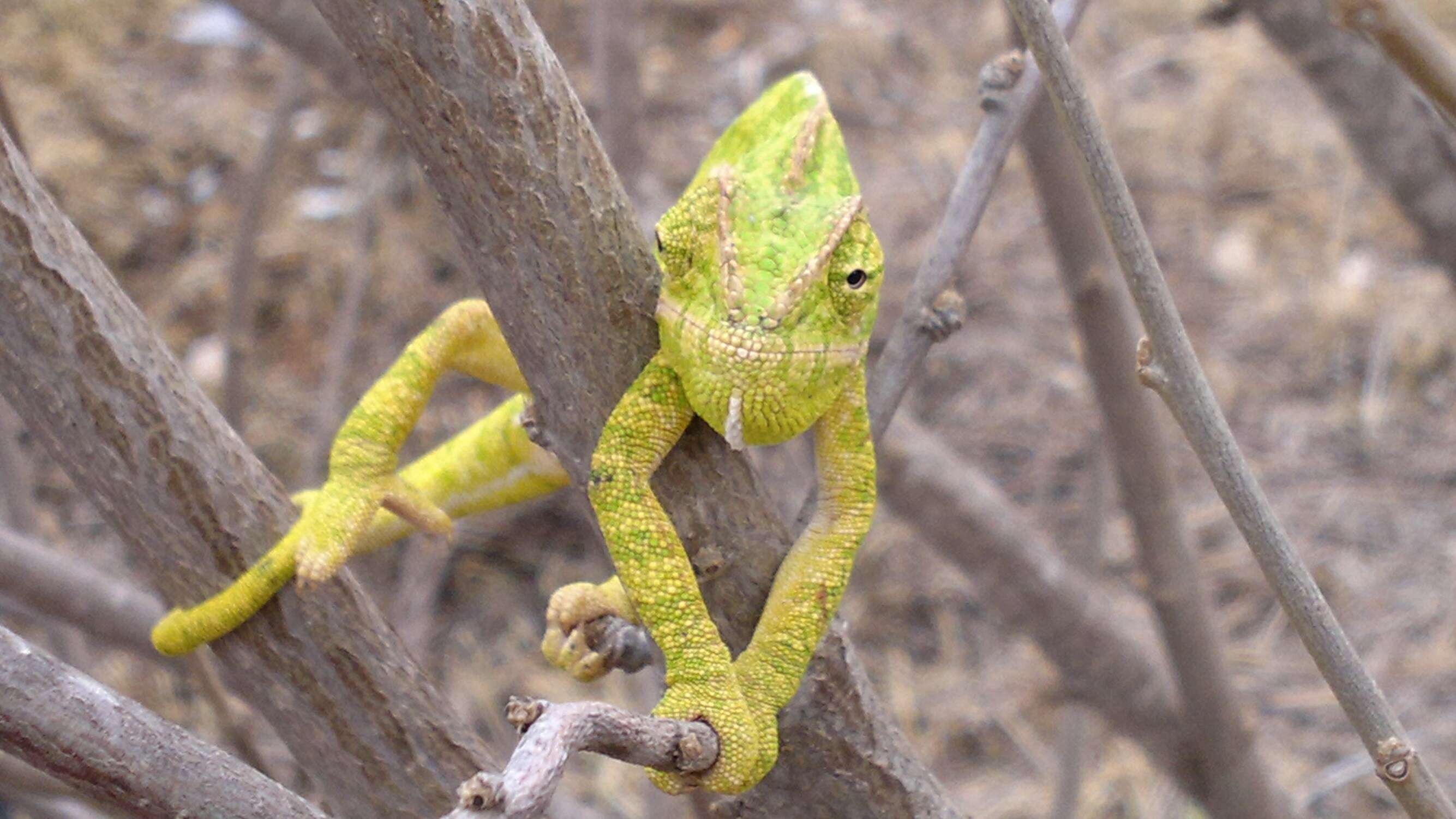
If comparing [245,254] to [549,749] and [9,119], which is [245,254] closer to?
[9,119]

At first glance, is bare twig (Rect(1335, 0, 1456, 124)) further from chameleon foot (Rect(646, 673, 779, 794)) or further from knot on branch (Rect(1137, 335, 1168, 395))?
chameleon foot (Rect(646, 673, 779, 794))

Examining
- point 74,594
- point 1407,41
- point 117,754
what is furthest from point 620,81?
point 117,754

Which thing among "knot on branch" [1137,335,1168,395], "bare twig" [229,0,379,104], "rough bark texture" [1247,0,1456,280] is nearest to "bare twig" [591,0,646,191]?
"bare twig" [229,0,379,104]

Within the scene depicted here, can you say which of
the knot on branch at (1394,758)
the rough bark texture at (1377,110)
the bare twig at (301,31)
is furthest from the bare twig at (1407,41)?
the bare twig at (301,31)

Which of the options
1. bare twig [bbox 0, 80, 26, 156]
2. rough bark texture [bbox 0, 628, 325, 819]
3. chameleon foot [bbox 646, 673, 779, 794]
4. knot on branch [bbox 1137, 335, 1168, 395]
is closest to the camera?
rough bark texture [bbox 0, 628, 325, 819]

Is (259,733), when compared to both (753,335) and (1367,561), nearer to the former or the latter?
(753,335)

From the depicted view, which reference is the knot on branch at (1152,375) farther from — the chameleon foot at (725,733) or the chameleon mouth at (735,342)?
the chameleon foot at (725,733)
